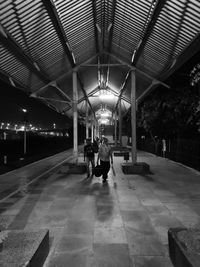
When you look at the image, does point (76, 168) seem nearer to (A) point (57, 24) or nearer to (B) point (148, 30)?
(A) point (57, 24)

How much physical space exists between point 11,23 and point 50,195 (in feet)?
15.8

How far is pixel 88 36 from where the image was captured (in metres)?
11.0

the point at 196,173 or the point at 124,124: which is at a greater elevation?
the point at 124,124

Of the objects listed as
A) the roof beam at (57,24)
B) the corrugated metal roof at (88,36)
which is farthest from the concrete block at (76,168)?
the roof beam at (57,24)

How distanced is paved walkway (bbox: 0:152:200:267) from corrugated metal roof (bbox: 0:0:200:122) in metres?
4.33

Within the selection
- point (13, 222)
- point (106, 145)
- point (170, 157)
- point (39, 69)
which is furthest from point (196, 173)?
point (13, 222)

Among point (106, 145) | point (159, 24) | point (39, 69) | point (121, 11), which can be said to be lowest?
point (106, 145)

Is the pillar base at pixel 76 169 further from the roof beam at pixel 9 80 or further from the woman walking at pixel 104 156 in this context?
the roof beam at pixel 9 80

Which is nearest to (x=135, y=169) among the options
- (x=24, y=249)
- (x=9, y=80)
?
(x=9, y=80)

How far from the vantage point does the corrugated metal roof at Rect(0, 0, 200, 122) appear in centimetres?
751

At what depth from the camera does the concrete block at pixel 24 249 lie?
3186 millimetres

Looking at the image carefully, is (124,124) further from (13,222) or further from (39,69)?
(13,222)

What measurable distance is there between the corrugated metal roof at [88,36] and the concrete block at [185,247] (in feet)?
17.8

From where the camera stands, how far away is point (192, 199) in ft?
25.6
